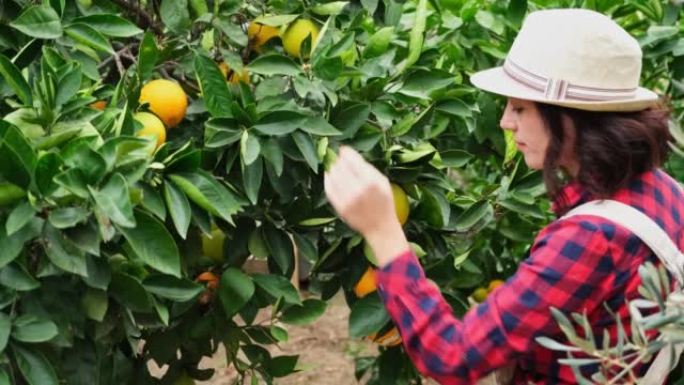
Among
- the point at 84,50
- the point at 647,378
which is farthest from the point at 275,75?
the point at 647,378

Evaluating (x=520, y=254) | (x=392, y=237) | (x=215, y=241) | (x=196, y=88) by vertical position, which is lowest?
(x=520, y=254)

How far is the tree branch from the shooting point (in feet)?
6.43

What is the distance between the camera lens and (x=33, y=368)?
155 centimetres

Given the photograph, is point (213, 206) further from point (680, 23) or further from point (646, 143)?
point (680, 23)

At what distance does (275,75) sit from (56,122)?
40 centimetres

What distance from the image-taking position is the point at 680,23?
252 cm

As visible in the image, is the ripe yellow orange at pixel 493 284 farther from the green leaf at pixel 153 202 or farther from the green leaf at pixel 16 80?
the green leaf at pixel 16 80

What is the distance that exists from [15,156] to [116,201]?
140 mm

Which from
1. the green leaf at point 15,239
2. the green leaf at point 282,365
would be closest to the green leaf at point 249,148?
the green leaf at point 15,239

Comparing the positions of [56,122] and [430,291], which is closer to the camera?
[430,291]

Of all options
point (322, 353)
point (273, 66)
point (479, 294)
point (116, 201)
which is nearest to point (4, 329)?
point (116, 201)

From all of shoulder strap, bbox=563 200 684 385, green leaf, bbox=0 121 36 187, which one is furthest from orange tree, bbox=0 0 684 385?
shoulder strap, bbox=563 200 684 385

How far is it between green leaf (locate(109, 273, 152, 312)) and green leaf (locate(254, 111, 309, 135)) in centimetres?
29

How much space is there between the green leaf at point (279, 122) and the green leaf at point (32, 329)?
1.39 feet
